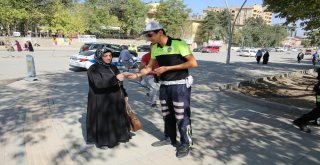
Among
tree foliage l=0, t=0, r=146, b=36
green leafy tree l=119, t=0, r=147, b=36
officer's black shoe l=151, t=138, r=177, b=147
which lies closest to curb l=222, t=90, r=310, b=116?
officer's black shoe l=151, t=138, r=177, b=147

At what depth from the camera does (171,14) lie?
6569 centimetres

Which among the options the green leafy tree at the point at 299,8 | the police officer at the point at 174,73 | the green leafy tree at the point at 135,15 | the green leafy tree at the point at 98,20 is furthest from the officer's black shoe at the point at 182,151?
the green leafy tree at the point at 135,15

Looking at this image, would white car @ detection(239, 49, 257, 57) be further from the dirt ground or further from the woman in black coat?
the woman in black coat

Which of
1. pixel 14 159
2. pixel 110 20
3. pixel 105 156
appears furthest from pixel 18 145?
pixel 110 20

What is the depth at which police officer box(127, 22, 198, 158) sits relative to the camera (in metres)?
4.03

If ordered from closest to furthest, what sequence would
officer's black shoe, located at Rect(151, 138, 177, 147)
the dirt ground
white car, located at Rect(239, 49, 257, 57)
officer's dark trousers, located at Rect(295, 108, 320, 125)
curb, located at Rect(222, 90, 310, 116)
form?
officer's black shoe, located at Rect(151, 138, 177, 147), officer's dark trousers, located at Rect(295, 108, 320, 125), curb, located at Rect(222, 90, 310, 116), the dirt ground, white car, located at Rect(239, 49, 257, 57)

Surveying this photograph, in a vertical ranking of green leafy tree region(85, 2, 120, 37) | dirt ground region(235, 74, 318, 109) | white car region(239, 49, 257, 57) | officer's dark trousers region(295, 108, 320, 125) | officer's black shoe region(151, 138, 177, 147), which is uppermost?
green leafy tree region(85, 2, 120, 37)

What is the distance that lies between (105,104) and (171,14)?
208 ft

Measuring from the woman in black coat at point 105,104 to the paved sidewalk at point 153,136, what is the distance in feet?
0.83

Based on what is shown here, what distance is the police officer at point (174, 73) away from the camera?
4.03 m

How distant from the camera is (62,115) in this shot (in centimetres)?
655

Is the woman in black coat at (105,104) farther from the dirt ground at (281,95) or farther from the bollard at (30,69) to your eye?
the bollard at (30,69)

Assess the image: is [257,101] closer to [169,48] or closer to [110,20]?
[169,48]

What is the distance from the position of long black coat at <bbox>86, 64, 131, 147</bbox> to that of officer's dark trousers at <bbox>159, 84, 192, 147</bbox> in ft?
2.44
